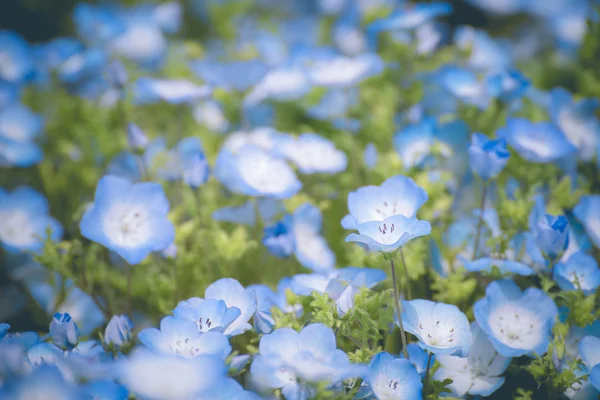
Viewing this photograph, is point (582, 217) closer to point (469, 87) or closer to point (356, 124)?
point (469, 87)

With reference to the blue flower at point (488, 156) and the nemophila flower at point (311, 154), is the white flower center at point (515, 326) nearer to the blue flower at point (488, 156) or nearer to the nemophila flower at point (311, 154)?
the blue flower at point (488, 156)

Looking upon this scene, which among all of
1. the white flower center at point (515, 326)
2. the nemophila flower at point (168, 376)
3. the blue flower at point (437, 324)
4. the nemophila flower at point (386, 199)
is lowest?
the white flower center at point (515, 326)

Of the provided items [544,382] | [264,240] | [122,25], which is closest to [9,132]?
[122,25]

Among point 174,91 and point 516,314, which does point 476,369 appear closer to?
point 516,314

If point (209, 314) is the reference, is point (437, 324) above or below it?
below

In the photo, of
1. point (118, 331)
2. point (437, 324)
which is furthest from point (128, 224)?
point (437, 324)

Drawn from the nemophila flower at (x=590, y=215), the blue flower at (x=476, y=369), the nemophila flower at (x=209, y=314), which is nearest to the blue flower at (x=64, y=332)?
the nemophila flower at (x=209, y=314)

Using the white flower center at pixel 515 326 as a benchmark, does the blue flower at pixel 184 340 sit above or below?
above
